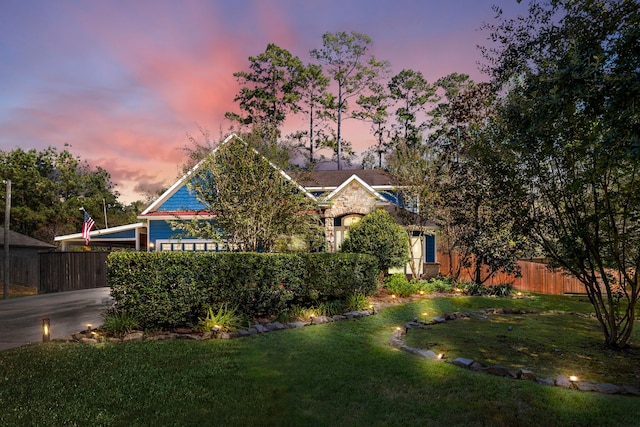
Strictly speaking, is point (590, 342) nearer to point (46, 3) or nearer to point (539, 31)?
point (539, 31)

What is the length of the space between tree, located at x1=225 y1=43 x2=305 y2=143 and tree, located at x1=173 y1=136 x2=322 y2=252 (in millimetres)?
20235

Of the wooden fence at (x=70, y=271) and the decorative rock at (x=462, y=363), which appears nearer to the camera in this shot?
the decorative rock at (x=462, y=363)

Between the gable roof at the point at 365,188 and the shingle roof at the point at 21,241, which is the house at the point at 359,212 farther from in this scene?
the shingle roof at the point at 21,241

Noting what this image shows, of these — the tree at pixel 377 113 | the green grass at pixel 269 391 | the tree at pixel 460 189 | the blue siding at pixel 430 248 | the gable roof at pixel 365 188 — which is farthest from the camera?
the tree at pixel 377 113

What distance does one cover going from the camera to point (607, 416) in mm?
4113

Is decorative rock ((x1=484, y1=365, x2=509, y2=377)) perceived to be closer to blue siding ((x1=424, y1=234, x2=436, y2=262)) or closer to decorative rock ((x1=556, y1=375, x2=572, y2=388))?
decorative rock ((x1=556, y1=375, x2=572, y2=388))

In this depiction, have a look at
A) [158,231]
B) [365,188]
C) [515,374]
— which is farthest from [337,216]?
[515,374]

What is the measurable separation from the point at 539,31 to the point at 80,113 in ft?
51.7

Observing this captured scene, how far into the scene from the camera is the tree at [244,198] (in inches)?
489

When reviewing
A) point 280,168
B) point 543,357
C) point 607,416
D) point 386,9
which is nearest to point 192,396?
point 607,416

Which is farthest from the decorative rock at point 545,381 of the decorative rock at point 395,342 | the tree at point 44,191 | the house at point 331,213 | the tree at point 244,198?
the tree at point 44,191

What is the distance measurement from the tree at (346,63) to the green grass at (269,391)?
91.8ft

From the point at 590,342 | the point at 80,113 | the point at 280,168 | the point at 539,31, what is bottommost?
the point at 590,342

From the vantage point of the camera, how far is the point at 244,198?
12.5m
